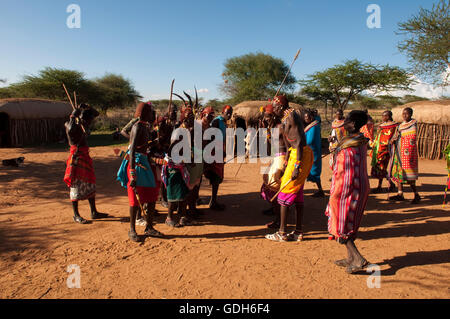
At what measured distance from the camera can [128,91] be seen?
35.6 meters

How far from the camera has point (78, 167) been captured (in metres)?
4.69

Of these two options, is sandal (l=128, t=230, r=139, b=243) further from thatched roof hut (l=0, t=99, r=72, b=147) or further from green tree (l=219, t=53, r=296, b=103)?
green tree (l=219, t=53, r=296, b=103)

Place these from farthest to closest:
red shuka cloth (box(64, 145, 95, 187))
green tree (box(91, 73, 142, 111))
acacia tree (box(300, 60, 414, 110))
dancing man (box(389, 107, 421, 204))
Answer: green tree (box(91, 73, 142, 111)) → acacia tree (box(300, 60, 414, 110)) → dancing man (box(389, 107, 421, 204)) → red shuka cloth (box(64, 145, 95, 187))

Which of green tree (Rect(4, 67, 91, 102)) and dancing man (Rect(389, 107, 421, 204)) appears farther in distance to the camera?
green tree (Rect(4, 67, 91, 102))

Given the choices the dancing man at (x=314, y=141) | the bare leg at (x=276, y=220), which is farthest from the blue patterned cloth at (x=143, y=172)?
the dancing man at (x=314, y=141)

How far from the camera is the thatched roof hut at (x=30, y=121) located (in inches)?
567

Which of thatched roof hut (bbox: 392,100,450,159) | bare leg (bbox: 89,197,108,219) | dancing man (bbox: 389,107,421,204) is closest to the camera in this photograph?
bare leg (bbox: 89,197,108,219)

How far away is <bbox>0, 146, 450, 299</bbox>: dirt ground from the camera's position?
9.77ft

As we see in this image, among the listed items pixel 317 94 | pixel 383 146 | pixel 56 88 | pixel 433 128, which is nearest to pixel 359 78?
pixel 317 94

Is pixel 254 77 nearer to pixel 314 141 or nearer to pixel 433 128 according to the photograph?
pixel 433 128

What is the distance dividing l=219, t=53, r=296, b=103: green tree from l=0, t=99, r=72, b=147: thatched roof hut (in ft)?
49.9

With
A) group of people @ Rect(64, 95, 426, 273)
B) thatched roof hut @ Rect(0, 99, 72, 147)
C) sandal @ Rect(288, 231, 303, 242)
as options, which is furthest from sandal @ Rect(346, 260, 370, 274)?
thatched roof hut @ Rect(0, 99, 72, 147)
